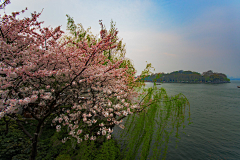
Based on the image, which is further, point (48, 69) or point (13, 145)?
point (13, 145)

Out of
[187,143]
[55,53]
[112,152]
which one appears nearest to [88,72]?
[55,53]

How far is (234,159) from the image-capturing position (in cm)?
997

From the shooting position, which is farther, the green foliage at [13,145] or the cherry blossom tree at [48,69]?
the green foliage at [13,145]

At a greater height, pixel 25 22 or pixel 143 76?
pixel 25 22

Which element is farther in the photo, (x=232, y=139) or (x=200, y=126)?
(x=200, y=126)

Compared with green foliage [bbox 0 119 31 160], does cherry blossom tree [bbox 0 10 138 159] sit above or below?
above

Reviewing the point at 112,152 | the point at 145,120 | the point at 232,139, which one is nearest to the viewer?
the point at 112,152

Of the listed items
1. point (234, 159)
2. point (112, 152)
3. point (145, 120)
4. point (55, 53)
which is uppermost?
point (55, 53)

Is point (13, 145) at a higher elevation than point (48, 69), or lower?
lower

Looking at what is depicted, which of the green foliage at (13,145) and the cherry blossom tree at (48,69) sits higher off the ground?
the cherry blossom tree at (48,69)

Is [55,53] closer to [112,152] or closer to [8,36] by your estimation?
[8,36]

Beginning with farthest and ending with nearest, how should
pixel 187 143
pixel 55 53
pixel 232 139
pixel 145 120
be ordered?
1. pixel 232 139
2. pixel 187 143
3. pixel 145 120
4. pixel 55 53

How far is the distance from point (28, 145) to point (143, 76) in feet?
26.6

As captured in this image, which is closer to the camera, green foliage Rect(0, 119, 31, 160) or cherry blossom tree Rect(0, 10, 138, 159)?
cherry blossom tree Rect(0, 10, 138, 159)
